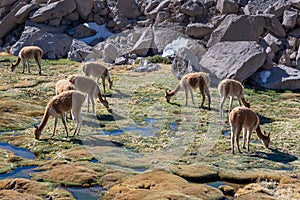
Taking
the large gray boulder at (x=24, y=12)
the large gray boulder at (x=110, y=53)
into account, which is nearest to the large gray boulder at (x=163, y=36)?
the large gray boulder at (x=110, y=53)

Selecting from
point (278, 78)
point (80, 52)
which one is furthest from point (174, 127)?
point (80, 52)

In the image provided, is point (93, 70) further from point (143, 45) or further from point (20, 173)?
point (20, 173)

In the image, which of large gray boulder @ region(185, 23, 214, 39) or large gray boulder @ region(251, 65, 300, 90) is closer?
large gray boulder @ region(251, 65, 300, 90)

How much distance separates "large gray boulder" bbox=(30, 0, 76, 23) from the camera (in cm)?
3788

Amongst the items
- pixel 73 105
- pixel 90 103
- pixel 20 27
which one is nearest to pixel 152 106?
pixel 90 103

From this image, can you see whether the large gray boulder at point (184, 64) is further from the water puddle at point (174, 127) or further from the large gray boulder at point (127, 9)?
the large gray boulder at point (127, 9)

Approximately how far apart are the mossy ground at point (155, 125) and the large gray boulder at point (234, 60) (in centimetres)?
136

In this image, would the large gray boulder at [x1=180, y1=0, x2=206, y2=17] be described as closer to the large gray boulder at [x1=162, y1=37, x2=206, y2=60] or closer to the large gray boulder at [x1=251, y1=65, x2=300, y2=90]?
the large gray boulder at [x1=162, y1=37, x2=206, y2=60]

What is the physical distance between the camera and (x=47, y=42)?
117ft

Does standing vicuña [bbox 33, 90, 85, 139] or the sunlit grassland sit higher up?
standing vicuña [bbox 33, 90, 85, 139]

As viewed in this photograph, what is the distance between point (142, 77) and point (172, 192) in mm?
16109

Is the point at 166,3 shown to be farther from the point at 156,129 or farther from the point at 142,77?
the point at 156,129

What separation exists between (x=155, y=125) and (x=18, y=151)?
18.2 ft

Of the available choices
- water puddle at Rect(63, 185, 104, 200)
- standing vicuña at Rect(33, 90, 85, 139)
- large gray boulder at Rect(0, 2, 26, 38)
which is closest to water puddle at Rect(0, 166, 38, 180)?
water puddle at Rect(63, 185, 104, 200)
